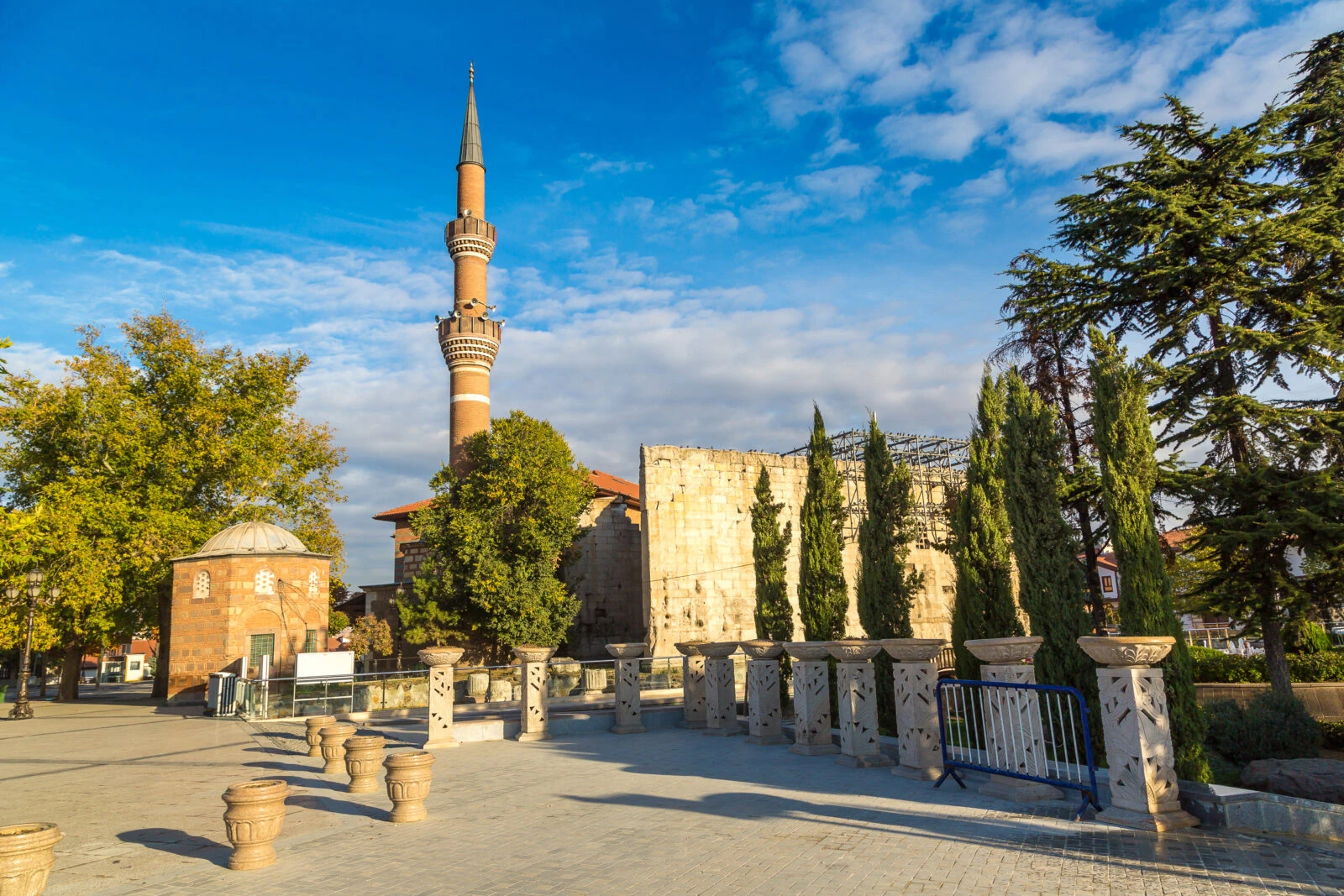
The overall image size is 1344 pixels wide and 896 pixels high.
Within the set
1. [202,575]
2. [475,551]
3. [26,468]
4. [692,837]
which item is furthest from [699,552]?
[26,468]

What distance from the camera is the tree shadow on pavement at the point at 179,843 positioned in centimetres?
662

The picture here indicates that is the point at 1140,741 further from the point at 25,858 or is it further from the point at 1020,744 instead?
the point at 25,858

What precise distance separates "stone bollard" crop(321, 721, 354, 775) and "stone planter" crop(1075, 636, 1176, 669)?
924 cm

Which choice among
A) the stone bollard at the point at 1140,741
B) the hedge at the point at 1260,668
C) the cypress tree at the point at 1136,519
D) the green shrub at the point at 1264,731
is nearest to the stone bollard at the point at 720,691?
the cypress tree at the point at 1136,519

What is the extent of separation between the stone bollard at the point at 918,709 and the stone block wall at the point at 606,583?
2010cm

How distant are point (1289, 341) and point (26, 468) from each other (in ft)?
110

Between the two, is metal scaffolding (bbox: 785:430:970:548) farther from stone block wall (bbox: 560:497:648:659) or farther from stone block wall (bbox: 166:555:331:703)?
stone block wall (bbox: 166:555:331:703)

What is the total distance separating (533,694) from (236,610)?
12.6 metres

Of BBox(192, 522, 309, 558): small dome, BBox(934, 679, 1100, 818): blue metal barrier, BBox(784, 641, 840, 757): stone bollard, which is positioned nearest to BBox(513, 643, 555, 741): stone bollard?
BBox(784, 641, 840, 757): stone bollard

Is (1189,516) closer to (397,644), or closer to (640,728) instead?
(640,728)

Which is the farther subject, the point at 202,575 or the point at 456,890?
the point at 202,575

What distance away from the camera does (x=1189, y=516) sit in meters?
13.1

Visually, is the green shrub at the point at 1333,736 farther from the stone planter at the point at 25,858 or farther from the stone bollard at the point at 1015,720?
the stone planter at the point at 25,858

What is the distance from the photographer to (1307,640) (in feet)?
55.9
